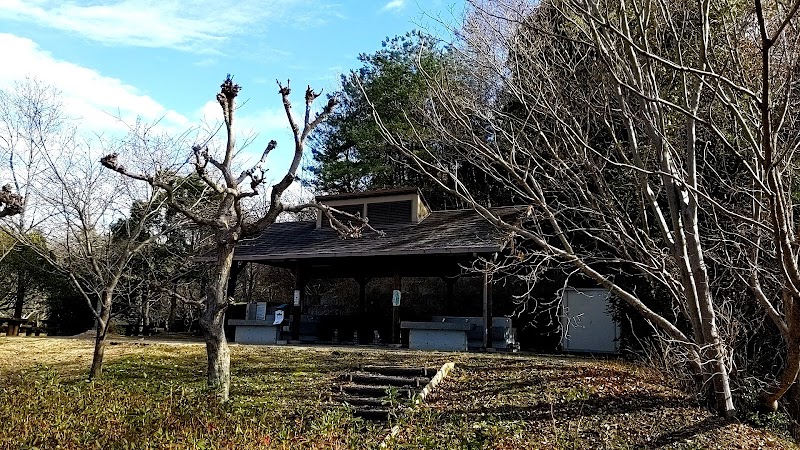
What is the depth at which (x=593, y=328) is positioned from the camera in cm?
1510

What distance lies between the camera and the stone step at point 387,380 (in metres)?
8.97

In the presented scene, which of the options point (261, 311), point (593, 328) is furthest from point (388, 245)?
point (593, 328)

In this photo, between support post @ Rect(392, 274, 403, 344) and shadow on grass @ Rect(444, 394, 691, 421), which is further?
support post @ Rect(392, 274, 403, 344)

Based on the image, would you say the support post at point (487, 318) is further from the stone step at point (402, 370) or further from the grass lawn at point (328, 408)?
the stone step at point (402, 370)

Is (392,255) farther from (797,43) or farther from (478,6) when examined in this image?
(797,43)

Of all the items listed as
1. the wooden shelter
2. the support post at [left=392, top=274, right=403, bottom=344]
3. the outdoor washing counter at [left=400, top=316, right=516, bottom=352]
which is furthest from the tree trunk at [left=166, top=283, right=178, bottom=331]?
the outdoor washing counter at [left=400, top=316, right=516, bottom=352]

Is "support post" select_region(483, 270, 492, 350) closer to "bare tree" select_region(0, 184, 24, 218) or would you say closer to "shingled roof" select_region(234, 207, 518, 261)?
"shingled roof" select_region(234, 207, 518, 261)

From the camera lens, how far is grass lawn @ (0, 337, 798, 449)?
4.94 meters

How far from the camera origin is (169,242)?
21.5 metres

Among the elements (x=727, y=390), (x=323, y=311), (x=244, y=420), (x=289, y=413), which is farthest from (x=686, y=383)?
(x=323, y=311)

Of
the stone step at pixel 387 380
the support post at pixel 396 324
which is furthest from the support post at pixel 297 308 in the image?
the stone step at pixel 387 380

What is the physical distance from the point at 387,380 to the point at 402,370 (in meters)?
0.42

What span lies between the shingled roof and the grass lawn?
10.3 ft

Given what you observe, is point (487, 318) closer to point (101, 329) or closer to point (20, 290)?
point (101, 329)
